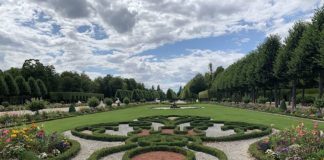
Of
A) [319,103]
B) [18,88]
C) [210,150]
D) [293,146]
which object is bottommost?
[210,150]

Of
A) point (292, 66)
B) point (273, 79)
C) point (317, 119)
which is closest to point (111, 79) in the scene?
point (273, 79)

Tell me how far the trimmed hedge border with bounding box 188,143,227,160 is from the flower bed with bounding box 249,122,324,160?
997 mm

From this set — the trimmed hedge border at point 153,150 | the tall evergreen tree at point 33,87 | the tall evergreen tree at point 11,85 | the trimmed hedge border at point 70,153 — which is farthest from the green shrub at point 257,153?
the tall evergreen tree at point 33,87

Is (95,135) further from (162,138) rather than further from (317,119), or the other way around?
(317,119)

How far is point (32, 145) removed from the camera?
8977 mm

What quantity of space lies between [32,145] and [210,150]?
550cm

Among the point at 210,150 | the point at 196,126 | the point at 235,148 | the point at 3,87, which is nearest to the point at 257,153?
the point at 210,150

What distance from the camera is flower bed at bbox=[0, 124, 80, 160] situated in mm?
7863

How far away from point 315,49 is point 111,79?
94124 mm

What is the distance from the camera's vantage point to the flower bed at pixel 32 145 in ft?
25.8

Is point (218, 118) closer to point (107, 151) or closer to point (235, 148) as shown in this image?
point (235, 148)

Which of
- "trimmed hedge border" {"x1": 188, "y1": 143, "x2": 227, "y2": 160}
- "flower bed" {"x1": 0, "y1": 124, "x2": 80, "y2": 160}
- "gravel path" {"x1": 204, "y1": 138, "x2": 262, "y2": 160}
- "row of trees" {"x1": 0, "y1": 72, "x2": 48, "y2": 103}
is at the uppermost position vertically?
"row of trees" {"x1": 0, "y1": 72, "x2": 48, "y2": 103}

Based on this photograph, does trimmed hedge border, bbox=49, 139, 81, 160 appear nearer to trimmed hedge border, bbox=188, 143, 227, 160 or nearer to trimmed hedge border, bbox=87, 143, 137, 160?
trimmed hedge border, bbox=87, 143, 137, 160

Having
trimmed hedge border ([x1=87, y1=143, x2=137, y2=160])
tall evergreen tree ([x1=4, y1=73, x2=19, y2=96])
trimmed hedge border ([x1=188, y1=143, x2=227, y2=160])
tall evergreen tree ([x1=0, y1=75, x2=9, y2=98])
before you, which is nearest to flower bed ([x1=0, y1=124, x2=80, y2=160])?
trimmed hedge border ([x1=87, y1=143, x2=137, y2=160])
